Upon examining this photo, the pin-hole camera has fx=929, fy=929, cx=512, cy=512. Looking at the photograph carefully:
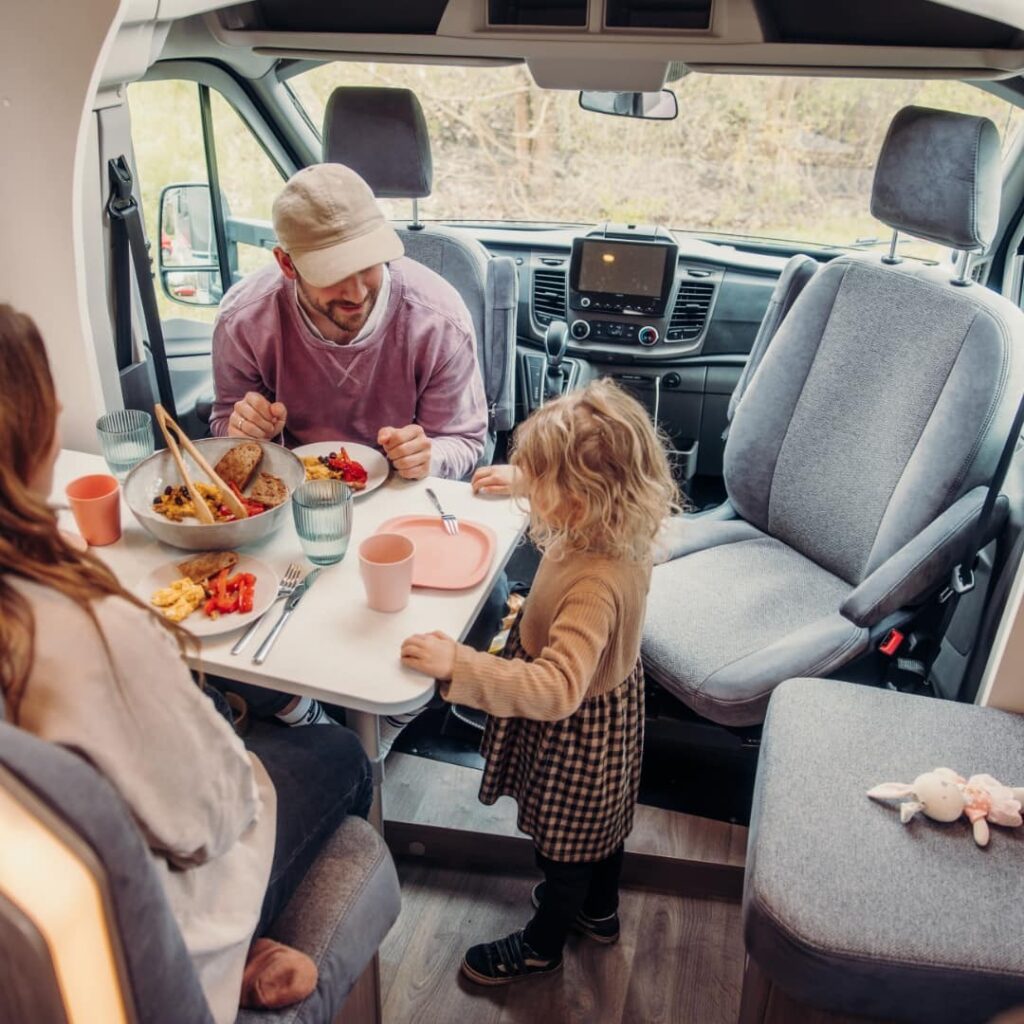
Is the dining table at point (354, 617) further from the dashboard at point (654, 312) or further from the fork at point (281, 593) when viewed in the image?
the dashboard at point (654, 312)

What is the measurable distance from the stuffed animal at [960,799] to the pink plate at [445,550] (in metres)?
0.68

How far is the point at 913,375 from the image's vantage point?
6.31 ft

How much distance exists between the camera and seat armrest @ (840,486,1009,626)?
A: 5.59ft

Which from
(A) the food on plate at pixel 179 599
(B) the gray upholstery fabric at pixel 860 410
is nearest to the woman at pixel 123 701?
(A) the food on plate at pixel 179 599

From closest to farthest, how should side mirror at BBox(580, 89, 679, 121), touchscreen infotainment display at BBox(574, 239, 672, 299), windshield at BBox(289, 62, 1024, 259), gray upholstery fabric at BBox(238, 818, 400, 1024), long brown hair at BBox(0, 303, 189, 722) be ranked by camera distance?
long brown hair at BBox(0, 303, 189, 722), gray upholstery fabric at BBox(238, 818, 400, 1024), side mirror at BBox(580, 89, 679, 121), touchscreen infotainment display at BBox(574, 239, 672, 299), windshield at BBox(289, 62, 1024, 259)

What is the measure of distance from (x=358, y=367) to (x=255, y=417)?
0.29 m

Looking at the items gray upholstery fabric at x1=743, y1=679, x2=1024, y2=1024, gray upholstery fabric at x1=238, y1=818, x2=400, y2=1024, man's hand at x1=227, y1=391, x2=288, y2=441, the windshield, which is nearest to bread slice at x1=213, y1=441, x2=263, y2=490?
man's hand at x1=227, y1=391, x2=288, y2=441

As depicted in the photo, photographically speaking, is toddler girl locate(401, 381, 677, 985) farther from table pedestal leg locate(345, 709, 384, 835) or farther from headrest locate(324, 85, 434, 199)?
headrest locate(324, 85, 434, 199)

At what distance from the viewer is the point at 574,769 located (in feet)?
4.88

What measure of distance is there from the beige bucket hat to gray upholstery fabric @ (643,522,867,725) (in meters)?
0.88

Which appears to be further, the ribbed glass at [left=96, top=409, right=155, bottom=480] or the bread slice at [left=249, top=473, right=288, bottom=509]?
the ribbed glass at [left=96, top=409, right=155, bottom=480]

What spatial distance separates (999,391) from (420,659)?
125 centimetres

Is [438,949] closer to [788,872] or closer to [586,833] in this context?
[586,833]

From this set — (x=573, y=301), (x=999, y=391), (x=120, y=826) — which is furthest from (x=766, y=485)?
(x=120, y=826)
